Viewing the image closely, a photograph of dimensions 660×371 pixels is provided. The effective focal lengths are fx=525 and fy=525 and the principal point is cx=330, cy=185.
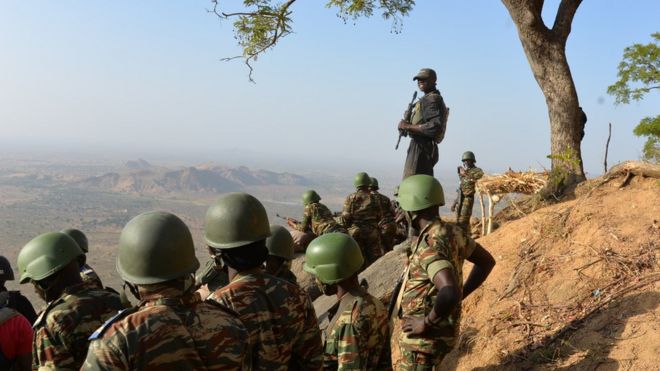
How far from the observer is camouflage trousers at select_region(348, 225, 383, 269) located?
8.68m

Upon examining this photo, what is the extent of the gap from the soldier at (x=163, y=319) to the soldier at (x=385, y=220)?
679cm

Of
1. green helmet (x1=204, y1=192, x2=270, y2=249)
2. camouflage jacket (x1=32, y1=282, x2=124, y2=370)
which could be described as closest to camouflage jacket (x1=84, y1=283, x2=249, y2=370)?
green helmet (x1=204, y1=192, x2=270, y2=249)

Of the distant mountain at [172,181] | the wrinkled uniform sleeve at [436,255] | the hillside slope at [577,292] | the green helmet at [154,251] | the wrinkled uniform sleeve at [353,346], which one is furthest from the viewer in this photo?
the distant mountain at [172,181]

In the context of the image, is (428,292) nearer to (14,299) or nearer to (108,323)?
(108,323)

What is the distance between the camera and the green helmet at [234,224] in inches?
110

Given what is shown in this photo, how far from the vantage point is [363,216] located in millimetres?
8680

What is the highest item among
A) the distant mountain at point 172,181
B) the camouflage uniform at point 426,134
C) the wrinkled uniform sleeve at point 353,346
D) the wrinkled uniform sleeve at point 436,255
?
the camouflage uniform at point 426,134

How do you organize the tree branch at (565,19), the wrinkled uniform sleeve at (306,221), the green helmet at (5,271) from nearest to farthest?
the green helmet at (5,271) → the wrinkled uniform sleeve at (306,221) → the tree branch at (565,19)

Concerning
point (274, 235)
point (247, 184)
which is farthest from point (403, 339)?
point (247, 184)

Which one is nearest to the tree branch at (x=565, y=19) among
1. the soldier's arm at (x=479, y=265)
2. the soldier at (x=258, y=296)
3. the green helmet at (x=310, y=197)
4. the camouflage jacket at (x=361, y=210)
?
the camouflage jacket at (x=361, y=210)

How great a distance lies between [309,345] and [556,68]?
7237 millimetres

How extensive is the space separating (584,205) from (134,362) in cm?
615

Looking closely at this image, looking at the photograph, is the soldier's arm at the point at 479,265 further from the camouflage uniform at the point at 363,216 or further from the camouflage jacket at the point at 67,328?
the camouflage uniform at the point at 363,216

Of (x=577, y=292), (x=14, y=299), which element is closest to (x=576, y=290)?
(x=577, y=292)
